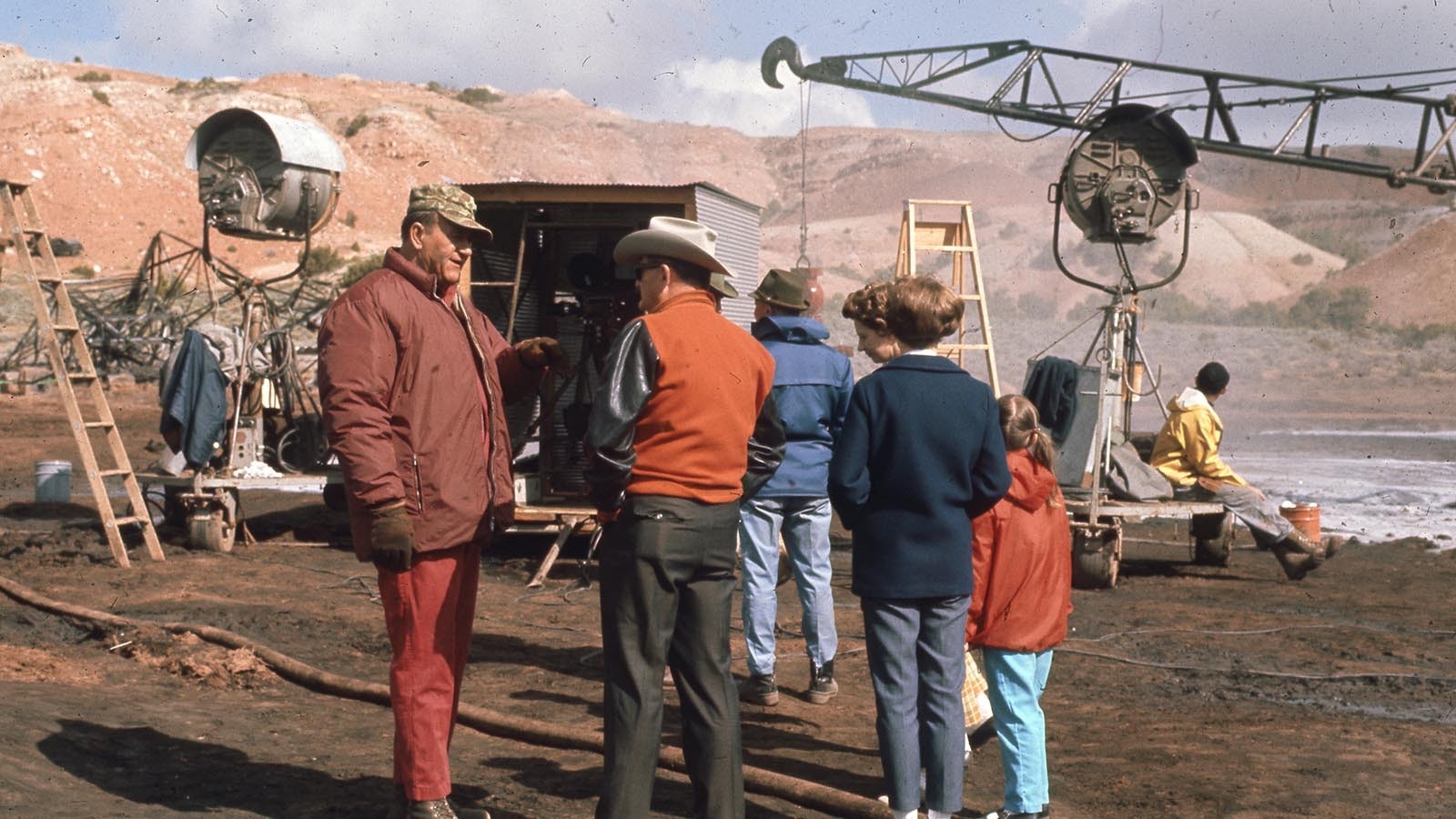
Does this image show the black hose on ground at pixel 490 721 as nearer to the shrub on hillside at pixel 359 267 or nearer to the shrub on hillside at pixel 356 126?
the shrub on hillside at pixel 359 267

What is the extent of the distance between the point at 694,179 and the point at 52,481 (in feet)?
210

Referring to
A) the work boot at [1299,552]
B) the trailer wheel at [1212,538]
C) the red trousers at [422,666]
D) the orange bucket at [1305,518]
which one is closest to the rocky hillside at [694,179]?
the trailer wheel at [1212,538]

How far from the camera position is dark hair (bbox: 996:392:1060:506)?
5352 mm

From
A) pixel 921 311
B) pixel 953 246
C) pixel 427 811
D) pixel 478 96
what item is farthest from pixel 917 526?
pixel 478 96

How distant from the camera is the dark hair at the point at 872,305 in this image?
5062 mm

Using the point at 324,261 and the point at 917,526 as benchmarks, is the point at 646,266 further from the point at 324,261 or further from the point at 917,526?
the point at 324,261

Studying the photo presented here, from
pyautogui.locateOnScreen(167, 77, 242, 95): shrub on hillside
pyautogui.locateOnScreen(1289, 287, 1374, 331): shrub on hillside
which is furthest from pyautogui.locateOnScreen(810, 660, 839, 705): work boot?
pyautogui.locateOnScreen(167, 77, 242, 95): shrub on hillside

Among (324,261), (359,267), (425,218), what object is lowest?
(425,218)

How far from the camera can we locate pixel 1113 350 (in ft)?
40.1

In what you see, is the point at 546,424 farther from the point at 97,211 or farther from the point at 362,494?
the point at 97,211

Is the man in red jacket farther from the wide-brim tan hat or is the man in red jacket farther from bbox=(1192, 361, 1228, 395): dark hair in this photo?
bbox=(1192, 361, 1228, 395): dark hair

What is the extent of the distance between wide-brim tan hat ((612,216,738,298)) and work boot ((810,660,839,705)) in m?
2.96

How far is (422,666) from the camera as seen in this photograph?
4773 millimetres

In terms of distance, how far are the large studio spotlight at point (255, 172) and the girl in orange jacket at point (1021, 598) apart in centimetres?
918
